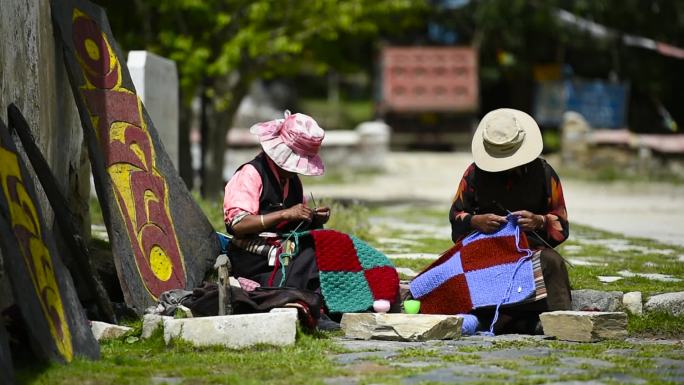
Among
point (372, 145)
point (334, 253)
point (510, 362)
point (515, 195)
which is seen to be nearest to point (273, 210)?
point (334, 253)

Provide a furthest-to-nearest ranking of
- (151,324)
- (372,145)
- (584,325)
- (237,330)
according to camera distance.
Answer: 1. (372,145)
2. (584,325)
3. (151,324)
4. (237,330)

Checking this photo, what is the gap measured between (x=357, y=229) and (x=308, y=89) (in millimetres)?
27308

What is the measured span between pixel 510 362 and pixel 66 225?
2.51 metres

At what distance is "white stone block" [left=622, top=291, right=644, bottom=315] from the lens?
7064mm

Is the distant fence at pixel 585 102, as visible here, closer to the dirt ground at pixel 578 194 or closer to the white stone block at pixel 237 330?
the dirt ground at pixel 578 194

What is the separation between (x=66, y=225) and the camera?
6168mm

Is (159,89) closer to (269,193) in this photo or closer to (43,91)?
(43,91)

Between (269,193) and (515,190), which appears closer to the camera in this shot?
(269,193)

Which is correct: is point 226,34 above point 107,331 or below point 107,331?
above

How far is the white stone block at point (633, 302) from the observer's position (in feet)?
23.2

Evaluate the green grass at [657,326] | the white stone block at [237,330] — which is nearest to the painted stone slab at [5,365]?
the white stone block at [237,330]

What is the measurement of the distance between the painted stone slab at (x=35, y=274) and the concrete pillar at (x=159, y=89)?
13.0ft

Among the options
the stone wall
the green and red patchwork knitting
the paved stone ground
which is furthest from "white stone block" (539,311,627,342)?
the stone wall

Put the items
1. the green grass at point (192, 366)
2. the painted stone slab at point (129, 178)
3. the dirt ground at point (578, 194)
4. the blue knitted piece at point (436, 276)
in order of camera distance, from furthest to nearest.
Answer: the dirt ground at point (578, 194)
the blue knitted piece at point (436, 276)
the painted stone slab at point (129, 178)
the green grass at point (192, 366)
